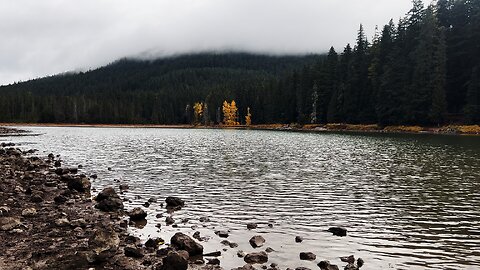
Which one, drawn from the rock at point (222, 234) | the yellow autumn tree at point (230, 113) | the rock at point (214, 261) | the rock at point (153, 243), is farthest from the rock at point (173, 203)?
the yellow autumn tree at point (230, 113)

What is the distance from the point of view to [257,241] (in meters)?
15.4

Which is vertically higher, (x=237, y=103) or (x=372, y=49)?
(x=372, y=49)

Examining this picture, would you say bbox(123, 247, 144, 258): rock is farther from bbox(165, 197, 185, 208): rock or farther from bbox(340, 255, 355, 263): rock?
bbox(165, 197, 185, 208): rock

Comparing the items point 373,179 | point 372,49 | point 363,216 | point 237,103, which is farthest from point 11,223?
point 237,103

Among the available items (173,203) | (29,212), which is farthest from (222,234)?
(29,212)

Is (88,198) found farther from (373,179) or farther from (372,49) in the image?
(372,49)

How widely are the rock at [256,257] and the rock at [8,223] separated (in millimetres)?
9719

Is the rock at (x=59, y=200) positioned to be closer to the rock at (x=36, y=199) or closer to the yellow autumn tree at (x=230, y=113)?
the rock at (x=36, y=199)

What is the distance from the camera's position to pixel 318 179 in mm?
30812

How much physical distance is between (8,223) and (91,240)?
14.2 feet

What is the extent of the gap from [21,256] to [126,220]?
6224 millimetres

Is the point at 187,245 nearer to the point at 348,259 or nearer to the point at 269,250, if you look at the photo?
the point at 269,250

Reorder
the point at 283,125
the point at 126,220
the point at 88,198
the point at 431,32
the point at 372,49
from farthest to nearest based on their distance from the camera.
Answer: the point at 283,125
the point at 372,49
the point at 431,32
the point at 88,198
the point at 126,220

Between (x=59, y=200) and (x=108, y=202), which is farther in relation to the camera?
(x=59, y=200)
